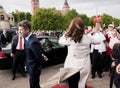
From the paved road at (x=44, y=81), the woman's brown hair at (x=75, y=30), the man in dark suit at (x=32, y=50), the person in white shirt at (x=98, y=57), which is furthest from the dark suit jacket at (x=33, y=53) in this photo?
the person in white shirt at (x=98, y=57)

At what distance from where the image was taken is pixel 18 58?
10.7 m

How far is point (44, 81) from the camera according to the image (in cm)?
988

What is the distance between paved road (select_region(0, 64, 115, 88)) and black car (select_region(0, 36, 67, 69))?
42 centimetres

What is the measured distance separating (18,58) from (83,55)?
18.6ft

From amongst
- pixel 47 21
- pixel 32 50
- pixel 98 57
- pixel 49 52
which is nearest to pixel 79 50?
pixel 32 50

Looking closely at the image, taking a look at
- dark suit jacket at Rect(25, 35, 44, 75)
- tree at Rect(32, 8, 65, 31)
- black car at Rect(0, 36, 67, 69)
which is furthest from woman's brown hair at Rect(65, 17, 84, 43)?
tree at Rect(32, 8, 65, 31)

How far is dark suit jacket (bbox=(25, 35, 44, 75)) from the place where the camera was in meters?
6.26

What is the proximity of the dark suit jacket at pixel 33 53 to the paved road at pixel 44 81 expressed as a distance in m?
2.24

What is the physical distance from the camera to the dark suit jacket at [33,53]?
6258mm

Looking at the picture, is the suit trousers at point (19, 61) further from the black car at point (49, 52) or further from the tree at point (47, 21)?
the tree at point (47, 21)

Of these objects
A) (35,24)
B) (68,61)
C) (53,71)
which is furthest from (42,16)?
(68,61)

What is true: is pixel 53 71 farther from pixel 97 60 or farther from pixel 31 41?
pixel 31 41

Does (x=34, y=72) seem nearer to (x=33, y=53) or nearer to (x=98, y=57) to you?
(x=33, y=53)

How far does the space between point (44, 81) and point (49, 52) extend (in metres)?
2.66
